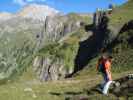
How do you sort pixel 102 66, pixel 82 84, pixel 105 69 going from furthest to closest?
pixel 82 84 → pixel 102 66 → pixel 105 69

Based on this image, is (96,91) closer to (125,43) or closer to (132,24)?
(125,43)

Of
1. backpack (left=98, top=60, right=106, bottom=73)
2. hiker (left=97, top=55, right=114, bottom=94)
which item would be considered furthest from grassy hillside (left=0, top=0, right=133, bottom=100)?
backpack (left=98, top=60, right=106, bottom=73)

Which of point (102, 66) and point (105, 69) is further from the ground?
point (102, 66)

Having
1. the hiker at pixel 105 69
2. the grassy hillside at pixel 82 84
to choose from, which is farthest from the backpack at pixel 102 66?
the grassy hillside at pixel 82 84

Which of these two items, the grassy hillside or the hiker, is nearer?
the hiker

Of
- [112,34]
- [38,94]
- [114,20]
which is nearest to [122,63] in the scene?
[38,94]

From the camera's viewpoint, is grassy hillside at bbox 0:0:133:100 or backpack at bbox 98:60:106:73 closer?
backpack at bbox 98:60:106:73

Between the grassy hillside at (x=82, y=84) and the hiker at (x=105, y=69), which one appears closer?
the hiker at (x=105, y=69)

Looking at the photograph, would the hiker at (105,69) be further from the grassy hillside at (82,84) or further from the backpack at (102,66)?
the grassy hillside at (82,84)

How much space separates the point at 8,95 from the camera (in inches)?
1401

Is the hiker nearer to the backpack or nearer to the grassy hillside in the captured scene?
the backpack

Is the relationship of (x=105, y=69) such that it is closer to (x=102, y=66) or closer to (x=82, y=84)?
(x=102, y=66)

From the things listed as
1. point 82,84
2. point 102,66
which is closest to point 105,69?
point 102,66

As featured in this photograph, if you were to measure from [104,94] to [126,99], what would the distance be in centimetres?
208
